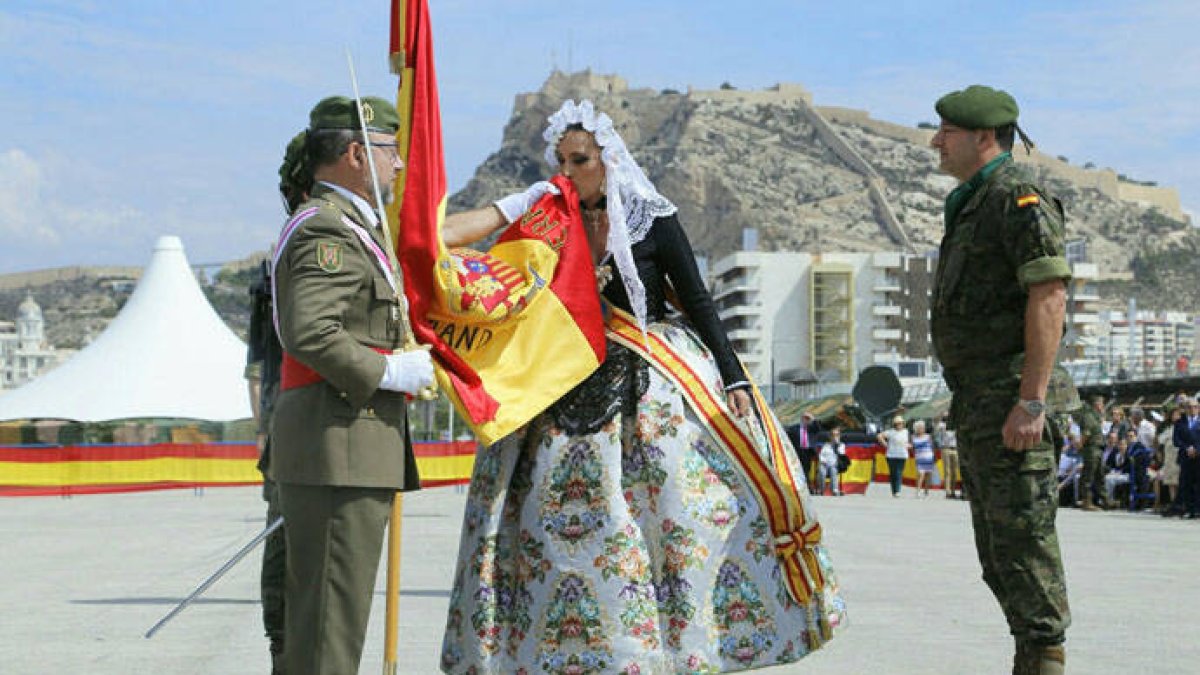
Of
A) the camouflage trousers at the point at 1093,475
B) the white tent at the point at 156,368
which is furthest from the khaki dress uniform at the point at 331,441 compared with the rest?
the white tent at the point at 156,368

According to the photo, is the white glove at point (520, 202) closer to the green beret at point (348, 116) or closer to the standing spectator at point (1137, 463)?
the green beret at point (348, 116)

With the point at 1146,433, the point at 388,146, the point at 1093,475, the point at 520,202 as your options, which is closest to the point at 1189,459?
the point at 1146,433

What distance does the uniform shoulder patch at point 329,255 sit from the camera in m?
4.43

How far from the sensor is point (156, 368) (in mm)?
37531

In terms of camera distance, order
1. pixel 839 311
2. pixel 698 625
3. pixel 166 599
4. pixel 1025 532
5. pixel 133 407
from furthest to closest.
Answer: pixel 839 311
pixel 133 407
pixel 166 599
pixel 698 625
pixel 1025 532

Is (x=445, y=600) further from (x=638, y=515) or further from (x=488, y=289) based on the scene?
(x=488, y=289)

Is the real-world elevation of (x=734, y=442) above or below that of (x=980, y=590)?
above

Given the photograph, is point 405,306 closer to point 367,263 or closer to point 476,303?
point 367,263

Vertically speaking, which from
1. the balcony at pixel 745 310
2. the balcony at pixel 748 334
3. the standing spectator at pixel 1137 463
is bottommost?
the standing spectator at pixel 1137 463

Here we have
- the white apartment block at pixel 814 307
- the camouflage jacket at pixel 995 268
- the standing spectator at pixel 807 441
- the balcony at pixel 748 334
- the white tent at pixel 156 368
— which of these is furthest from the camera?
the white apartment block at pixel 814 307

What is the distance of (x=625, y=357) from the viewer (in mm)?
6031

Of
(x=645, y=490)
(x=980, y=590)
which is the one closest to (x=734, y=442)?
(x=645, y=490)

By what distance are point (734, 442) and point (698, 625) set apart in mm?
→ 694

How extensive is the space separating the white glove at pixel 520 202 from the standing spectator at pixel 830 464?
24.0 meters
